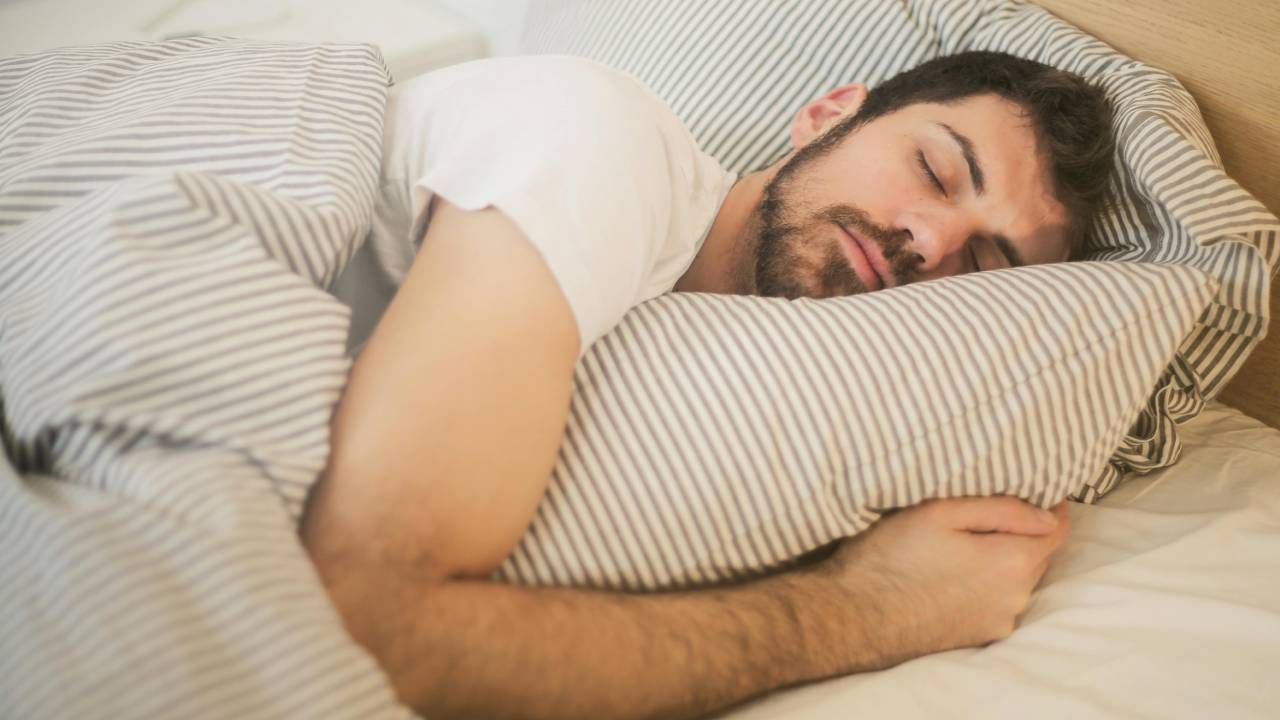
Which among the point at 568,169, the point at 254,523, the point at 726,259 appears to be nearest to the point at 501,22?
the point at 726,259

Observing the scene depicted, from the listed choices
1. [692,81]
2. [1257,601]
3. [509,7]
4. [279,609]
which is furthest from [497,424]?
[509,7]

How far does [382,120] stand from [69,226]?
30 cm

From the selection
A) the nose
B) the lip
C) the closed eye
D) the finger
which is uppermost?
the closed eye

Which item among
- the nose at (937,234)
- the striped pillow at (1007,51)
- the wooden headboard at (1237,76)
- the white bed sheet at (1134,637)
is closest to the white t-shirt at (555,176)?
the striped pillow at (1007,51)

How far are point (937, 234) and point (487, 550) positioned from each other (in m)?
0.64

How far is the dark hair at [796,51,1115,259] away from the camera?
0.94 m

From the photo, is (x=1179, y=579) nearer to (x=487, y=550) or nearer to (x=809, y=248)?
(x=809, y=248)

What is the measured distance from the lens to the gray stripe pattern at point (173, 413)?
451mm

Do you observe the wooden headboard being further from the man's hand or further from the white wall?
the white wall

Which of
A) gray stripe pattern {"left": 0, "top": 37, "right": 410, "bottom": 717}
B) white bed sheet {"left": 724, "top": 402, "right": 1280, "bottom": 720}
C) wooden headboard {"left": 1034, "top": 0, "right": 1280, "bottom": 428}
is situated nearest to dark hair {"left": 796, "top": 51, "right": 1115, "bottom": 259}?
wooden headboard {"left": 1034, "top": 0, "right": 1280, "bottom": 428}

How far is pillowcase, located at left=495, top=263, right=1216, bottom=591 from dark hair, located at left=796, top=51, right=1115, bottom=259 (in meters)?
0.22

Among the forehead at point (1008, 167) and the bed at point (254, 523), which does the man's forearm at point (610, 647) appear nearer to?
the bed at point (254, 523)

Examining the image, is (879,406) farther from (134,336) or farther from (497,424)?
(134,336)

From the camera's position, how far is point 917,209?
96cm
